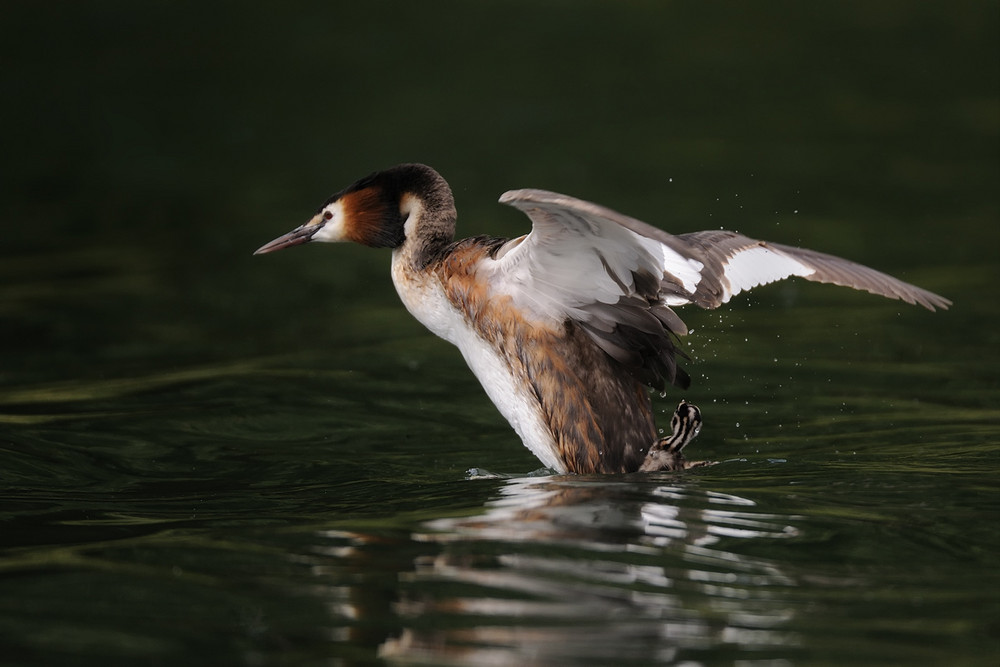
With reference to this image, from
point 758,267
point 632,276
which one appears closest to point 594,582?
point 632,276

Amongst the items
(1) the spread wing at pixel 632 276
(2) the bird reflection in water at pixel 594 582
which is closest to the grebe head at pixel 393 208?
(1) the spread wing at pixel 632 276

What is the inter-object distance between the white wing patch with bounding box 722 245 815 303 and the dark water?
0.94m

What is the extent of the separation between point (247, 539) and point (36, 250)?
30.5 feet

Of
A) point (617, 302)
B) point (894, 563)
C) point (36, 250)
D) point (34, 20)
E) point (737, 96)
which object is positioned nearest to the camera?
point (894, 563)

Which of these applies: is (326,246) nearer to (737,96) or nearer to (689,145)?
(689,145)

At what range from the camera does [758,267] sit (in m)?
8.22

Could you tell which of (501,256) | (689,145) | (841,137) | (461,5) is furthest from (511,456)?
(461,5)

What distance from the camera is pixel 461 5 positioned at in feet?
79.0

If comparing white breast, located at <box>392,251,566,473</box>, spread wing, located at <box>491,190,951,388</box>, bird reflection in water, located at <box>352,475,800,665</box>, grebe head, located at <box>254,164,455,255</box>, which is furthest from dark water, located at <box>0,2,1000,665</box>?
grebe head, located at <box>254,164,455,255</box>

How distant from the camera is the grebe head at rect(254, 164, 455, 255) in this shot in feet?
27.3

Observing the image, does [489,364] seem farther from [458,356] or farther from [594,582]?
[458,356]

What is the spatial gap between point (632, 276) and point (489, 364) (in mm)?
984

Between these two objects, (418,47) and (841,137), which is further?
(418,47)

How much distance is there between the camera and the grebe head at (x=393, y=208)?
8.31 m
